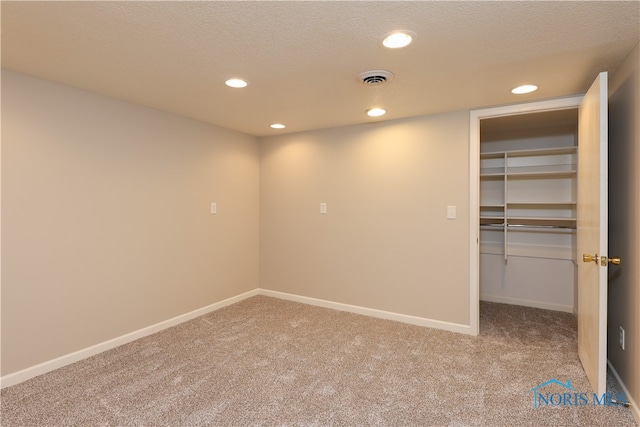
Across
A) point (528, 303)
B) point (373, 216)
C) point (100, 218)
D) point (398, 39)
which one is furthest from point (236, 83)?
point (528, 303)

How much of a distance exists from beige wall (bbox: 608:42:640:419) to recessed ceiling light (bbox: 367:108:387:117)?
1.65 metres

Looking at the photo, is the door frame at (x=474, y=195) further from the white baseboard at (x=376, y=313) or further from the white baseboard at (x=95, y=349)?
the white baseboard at (x=95, y=349)

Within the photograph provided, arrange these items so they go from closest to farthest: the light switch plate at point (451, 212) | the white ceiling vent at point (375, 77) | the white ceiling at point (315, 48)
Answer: the white ceiling at point (315, 48) → the white ceiling vent at point (375, 77) → the light switch plate at point (451, 212)

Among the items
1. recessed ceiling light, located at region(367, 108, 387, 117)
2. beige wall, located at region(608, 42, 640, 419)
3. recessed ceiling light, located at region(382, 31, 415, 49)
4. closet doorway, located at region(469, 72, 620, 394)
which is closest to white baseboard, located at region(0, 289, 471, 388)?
closet doorway, located at region(469, 72, 620, 394)

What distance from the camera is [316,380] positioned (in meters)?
2.31

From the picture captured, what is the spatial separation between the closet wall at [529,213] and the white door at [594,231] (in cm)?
148

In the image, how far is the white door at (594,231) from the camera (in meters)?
1.93

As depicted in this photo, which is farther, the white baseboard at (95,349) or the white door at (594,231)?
the white baseboard at (95,349)

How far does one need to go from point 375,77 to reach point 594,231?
167 cm

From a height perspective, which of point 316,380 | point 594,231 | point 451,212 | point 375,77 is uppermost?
point 375,77

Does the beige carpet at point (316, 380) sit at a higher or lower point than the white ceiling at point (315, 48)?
lower

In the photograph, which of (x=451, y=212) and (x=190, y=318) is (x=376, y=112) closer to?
(x=451, y=212)

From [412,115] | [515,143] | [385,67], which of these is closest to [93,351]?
[385,67]

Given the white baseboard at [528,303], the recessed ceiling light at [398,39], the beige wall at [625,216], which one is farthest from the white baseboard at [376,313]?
the recessed ceiling light at [398,39]
